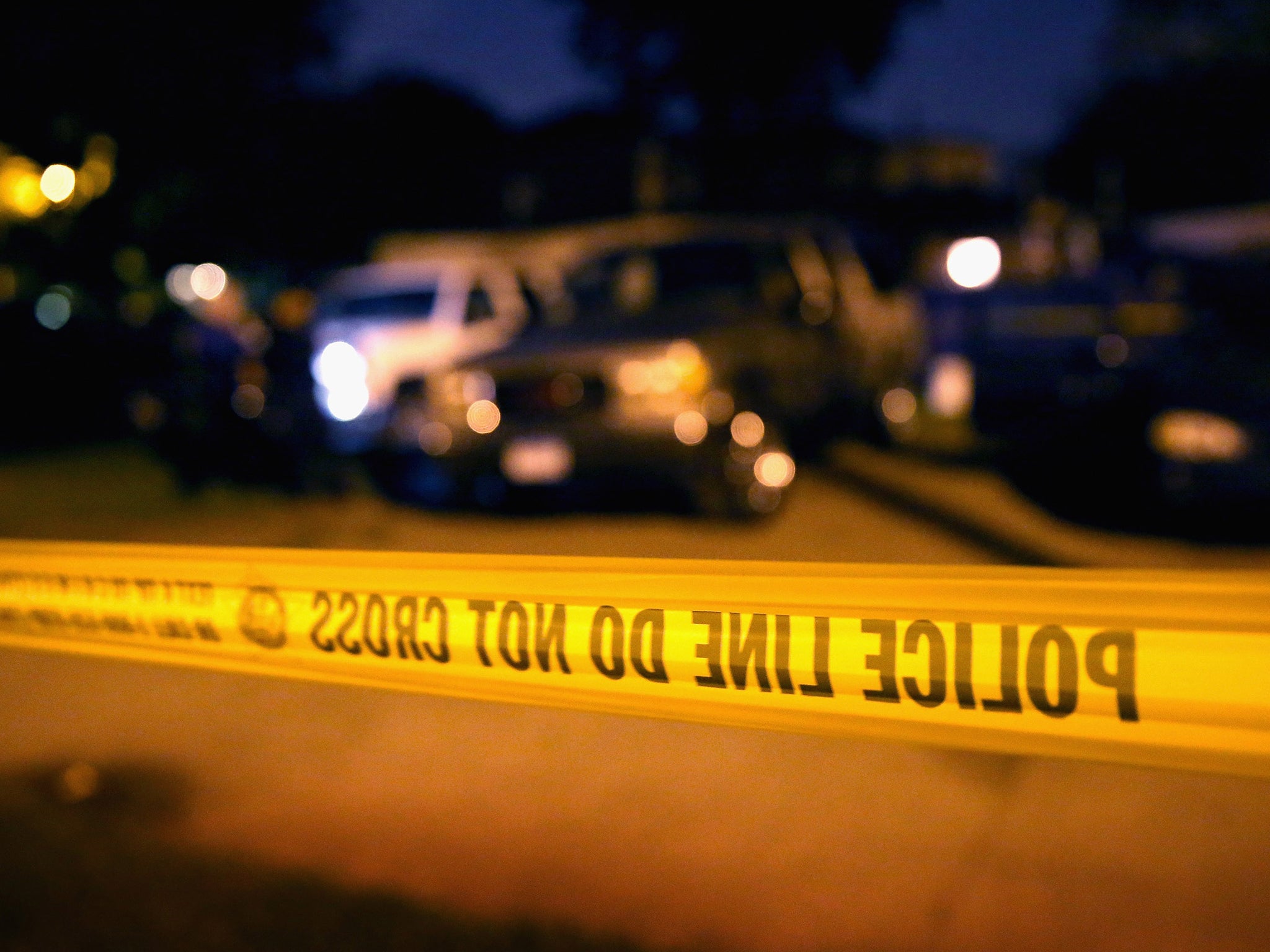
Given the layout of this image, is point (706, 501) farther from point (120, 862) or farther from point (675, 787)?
point (120, 862)

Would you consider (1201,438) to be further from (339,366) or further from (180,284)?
(180,284)

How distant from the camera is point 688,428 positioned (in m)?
6.94

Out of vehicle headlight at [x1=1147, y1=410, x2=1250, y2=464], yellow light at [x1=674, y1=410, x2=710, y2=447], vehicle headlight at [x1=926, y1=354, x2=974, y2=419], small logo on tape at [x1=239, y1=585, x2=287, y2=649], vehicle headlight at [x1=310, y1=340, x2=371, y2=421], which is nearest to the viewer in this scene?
small logo on tape at [x1=239, y1=585, x2=287, y2=649]

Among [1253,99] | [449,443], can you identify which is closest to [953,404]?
[449,443]

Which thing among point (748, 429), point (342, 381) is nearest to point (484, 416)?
point (748, 429)

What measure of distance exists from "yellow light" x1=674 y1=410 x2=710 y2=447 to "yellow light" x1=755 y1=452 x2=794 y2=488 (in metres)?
0.58

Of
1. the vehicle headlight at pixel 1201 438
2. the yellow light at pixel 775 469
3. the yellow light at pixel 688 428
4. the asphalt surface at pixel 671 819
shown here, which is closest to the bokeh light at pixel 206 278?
the yellow light at pixel 775 469

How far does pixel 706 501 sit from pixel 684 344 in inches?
37.0

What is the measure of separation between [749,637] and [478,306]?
8925mm

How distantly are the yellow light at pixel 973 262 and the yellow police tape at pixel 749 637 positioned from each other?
10.4 meters

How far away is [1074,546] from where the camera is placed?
6.86 metres

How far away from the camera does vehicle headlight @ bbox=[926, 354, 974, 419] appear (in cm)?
1051

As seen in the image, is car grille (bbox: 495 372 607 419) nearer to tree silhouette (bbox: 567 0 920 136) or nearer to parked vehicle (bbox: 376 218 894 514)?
parked vehicle (bbox: 376 218 894 514)

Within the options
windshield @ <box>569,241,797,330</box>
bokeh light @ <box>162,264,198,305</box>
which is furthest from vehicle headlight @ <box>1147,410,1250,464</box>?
bokeh light @ <box>162,264,198,305</box>
